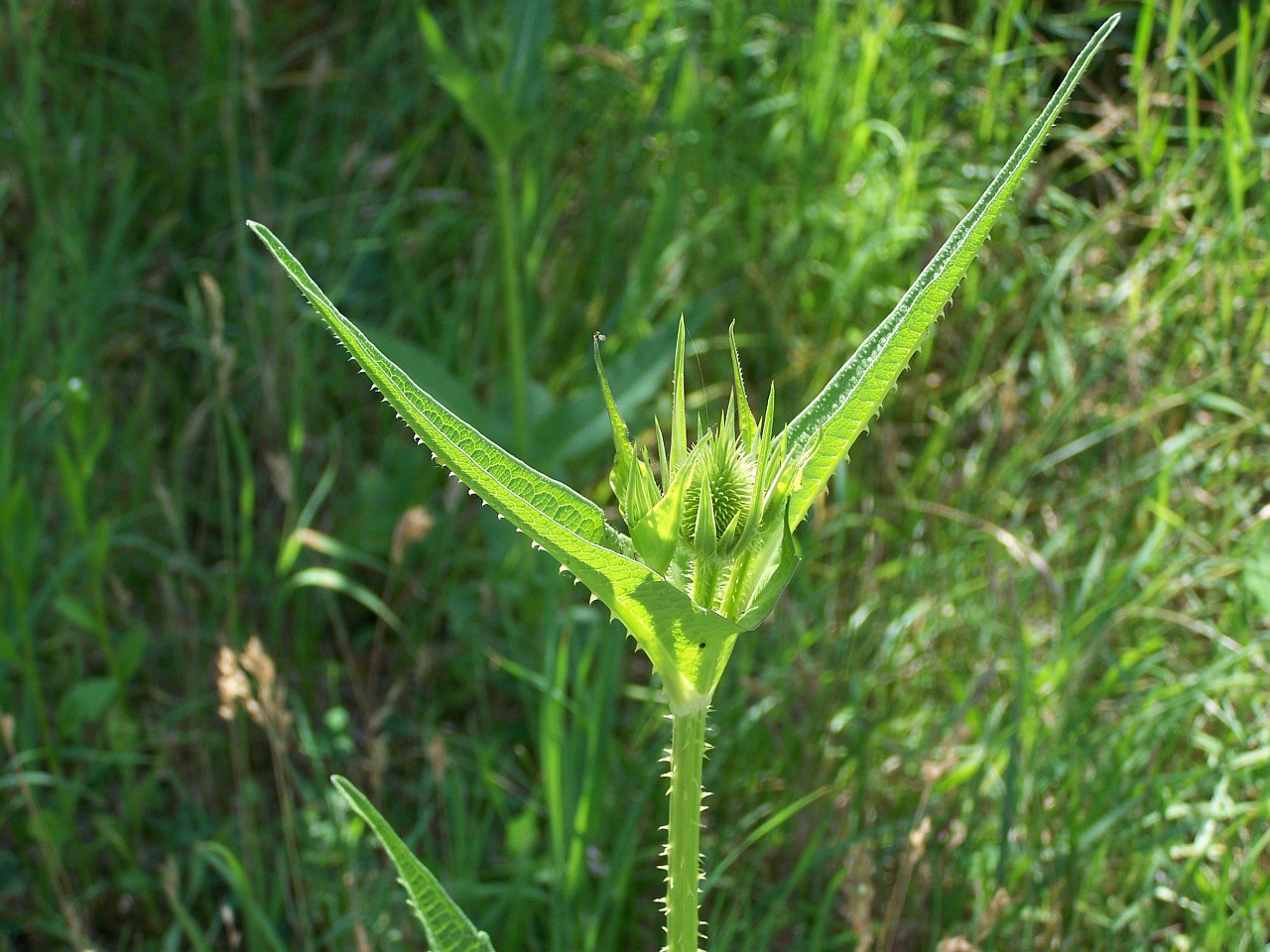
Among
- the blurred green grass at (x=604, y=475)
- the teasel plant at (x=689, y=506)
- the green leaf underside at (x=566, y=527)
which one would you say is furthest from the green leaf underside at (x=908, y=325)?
the blurred green grass at (x=604, y=475)

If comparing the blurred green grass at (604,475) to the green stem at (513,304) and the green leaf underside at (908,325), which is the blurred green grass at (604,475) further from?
the green leaf underside at (908,325)

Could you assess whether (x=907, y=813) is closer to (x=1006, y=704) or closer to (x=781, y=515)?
(x=1006, y=704)

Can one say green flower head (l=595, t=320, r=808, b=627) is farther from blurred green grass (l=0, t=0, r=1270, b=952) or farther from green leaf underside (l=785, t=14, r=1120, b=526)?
blurred green grass (l=0, t=0, r=1270, b=952)

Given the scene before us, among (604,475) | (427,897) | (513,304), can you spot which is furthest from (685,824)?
(604,475)

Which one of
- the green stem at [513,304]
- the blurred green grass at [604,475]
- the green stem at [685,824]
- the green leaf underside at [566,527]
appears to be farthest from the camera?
the green stem at [513,304]

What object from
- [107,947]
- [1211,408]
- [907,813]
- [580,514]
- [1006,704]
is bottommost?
[107,947]

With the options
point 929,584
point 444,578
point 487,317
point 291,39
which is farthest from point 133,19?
point 929,584
